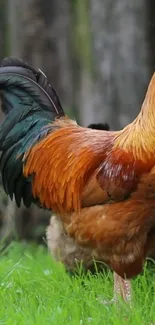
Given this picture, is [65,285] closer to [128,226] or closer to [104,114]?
[128,226]

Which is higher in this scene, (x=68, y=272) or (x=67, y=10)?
(x=67, y=10)

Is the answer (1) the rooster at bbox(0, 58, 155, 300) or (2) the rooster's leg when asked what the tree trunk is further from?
(2) the rooster's leg

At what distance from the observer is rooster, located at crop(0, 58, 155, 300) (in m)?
4.57

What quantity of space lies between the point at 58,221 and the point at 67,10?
313cm

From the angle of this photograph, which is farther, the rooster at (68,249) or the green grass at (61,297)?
the rooster at (68,249)

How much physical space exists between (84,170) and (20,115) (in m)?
0.67

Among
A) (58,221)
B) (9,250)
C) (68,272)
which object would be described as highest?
(58,221)

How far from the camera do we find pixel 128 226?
4586 millimetres

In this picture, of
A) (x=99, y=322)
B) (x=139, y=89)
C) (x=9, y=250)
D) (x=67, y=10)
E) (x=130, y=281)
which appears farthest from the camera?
(x=67, y=10)

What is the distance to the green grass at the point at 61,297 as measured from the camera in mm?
4316

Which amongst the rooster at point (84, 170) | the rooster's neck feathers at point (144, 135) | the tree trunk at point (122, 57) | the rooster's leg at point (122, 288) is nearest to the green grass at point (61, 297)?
the rooster's leg at point (122, 288)

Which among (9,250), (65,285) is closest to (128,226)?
(65,285)

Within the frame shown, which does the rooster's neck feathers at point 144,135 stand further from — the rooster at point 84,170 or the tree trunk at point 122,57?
the tree trunk at point 122,57

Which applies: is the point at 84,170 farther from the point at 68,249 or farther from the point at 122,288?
the point at 68,249
